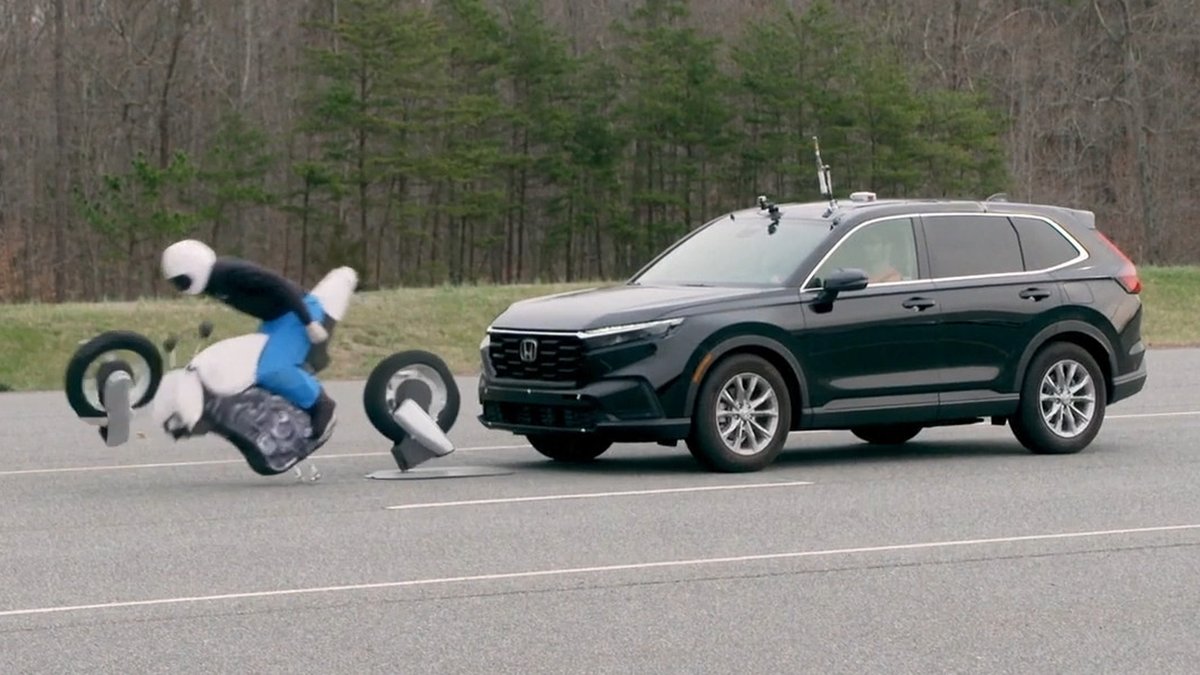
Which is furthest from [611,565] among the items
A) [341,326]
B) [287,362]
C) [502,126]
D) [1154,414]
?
[502,126]

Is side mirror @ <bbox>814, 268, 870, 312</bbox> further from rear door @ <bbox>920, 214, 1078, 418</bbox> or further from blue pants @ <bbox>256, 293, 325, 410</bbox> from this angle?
blue pants @ <bbox>256, 293, 325, 410</bbox>

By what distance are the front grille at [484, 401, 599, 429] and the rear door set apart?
105 inches

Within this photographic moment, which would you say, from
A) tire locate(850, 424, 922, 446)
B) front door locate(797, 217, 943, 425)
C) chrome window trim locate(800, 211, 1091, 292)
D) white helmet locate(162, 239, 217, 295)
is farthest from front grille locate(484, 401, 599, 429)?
tire locate(850, 424, 922, 446)

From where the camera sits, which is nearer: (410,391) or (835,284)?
(410,391)

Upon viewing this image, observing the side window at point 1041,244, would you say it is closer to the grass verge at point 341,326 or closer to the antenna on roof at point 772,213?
the antenna on roof at point 772,213

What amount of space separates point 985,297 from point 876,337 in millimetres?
1037

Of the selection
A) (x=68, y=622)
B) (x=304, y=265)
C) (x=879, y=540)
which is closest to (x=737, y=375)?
(x=879, y=540)

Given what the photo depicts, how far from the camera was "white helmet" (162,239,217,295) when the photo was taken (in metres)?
12.5

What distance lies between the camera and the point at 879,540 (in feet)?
34.6

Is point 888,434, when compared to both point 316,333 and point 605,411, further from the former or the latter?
point 316,333

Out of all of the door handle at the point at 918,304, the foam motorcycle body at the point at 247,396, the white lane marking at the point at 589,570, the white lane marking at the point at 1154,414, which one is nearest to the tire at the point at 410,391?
the foam motorcycle body at the point at 247,396

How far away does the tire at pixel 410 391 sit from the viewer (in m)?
13.4

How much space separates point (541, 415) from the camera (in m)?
13.5

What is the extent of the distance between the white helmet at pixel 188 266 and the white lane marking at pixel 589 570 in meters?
3.86
